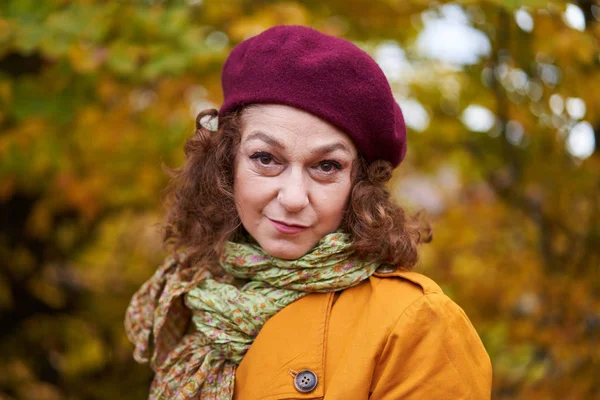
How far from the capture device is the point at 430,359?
1.72m

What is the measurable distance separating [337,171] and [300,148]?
134mm

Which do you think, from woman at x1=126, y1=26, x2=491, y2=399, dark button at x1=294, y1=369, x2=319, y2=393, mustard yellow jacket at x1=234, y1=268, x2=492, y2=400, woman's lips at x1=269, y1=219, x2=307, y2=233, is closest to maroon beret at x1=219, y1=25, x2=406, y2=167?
woman at x1=126, y1=26, x2=491, y2=399

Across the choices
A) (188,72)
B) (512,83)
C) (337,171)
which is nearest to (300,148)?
(337,171)

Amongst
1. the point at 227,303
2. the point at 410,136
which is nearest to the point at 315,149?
the point at 227,303

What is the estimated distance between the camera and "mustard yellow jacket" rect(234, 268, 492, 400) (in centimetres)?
173

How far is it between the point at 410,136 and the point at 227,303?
2.24 m

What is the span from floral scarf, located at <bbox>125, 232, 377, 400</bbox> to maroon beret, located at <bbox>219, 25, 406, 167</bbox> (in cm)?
31

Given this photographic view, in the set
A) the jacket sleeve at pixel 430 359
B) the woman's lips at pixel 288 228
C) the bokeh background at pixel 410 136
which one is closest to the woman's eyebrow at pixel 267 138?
the woman's lips at pixel 288 228

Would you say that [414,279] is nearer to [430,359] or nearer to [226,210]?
[430,359]

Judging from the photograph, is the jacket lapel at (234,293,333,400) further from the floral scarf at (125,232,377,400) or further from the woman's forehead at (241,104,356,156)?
the woman's forehead at (241,104,356,156)

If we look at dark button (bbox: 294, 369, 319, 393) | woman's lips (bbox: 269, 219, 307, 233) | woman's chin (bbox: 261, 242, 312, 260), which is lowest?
dark button (bbox: 294, 369, 319, 393)

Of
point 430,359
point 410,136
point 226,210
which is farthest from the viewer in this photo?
point 410,136

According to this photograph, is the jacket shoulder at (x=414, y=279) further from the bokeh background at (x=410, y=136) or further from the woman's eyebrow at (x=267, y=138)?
the bokeh background at (x=410, y=136)

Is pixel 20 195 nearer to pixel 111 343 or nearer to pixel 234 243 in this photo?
pixel 111 343
